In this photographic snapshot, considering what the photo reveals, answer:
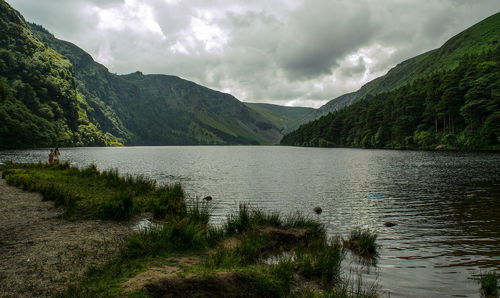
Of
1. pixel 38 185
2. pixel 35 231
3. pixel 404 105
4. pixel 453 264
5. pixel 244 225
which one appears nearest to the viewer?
pixel 453 264

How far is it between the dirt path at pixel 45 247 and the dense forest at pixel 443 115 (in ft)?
300

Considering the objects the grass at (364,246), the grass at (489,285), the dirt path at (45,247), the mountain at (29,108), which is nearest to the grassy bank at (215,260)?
the grass at (364,246)

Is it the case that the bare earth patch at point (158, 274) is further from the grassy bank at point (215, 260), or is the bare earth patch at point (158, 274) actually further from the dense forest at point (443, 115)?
the dense forest at point (443, 115)

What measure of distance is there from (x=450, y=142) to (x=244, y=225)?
98.6 meters

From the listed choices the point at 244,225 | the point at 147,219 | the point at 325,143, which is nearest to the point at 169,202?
the point at 147,219

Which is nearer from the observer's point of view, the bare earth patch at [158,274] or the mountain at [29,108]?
the bare earth patch at [158,274]

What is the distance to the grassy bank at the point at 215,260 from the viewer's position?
719 cm

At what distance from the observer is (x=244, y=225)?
13.9 m

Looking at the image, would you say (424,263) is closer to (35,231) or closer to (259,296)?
(259,296)

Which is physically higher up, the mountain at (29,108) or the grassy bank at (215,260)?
the mountain at (29,108)

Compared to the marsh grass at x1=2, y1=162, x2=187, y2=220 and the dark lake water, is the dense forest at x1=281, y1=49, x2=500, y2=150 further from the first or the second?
the marsh grass at x1=2, y1=162, x2=187, y2=220

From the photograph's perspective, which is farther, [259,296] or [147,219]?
[147,219]

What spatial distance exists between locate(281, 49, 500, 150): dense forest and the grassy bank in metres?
84.6

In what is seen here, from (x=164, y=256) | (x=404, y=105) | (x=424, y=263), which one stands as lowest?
(x=424, y=263)
